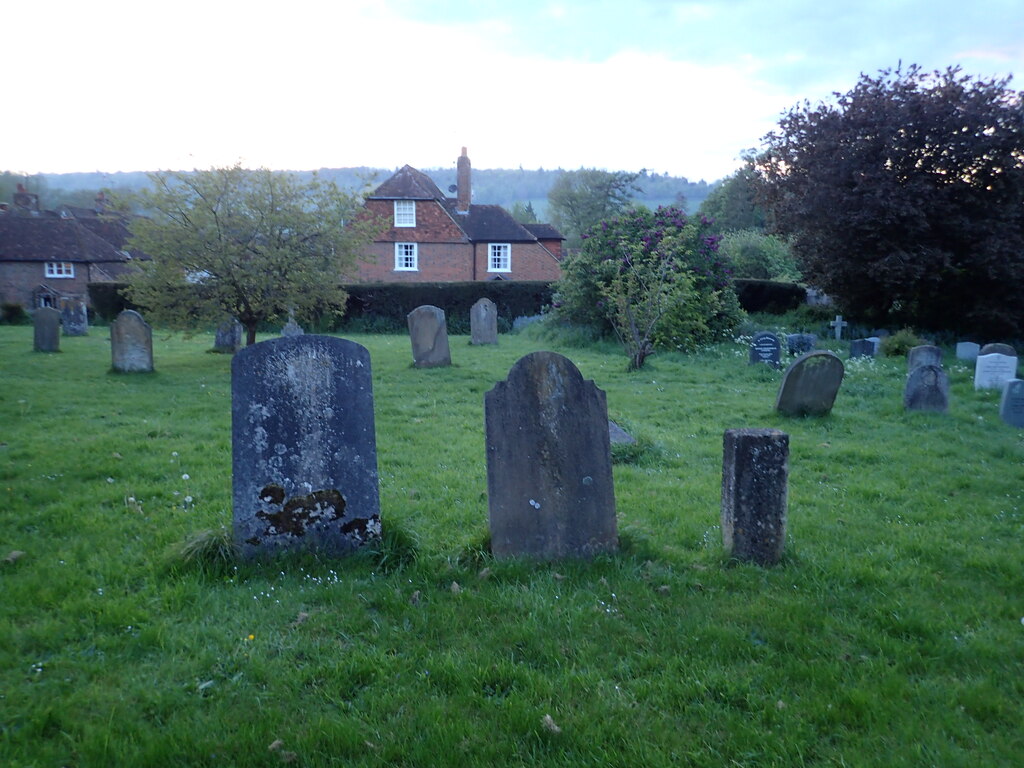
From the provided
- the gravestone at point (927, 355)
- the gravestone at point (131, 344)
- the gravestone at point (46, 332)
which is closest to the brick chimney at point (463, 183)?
the gravestone at point (46, 332)

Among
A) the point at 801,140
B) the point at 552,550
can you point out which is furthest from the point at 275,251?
the point at 801,140

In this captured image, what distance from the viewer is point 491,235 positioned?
45.0 m

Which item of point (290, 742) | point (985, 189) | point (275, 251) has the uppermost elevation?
point (985, 189)

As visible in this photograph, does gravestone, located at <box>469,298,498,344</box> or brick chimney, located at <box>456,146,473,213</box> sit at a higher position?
brick chimney, located at <box>456,146,473,213</box>

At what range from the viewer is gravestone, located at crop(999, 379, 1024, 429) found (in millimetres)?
10781

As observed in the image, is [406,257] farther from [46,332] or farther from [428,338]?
[428,338]

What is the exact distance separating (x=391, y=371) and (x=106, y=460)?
890 centimetres

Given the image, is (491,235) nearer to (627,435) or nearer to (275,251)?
(275,251)

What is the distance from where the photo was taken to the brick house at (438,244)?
4300 cm

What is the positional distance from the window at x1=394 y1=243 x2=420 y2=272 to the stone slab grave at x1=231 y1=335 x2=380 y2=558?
1528 inches

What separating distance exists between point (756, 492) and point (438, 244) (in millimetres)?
40005

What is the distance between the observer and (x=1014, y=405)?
10867mm

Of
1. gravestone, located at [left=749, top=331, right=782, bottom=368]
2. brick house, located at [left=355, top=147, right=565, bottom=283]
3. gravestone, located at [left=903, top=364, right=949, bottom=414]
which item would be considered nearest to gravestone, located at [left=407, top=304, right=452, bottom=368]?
gravestone, located at [left=749, top=331, right=782, bottom=368]

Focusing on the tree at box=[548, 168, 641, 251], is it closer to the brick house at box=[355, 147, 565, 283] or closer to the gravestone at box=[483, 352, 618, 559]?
the brick house at box=[355, 147, 565, 283]
